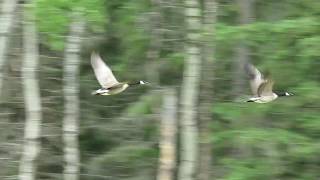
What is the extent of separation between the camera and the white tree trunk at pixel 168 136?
7660mm

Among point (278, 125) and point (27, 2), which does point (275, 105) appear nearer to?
point (278, 125)

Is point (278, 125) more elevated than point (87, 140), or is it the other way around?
point (278, 125)

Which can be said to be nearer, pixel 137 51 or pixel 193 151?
pixel 193 151

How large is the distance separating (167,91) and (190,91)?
35 centimetres

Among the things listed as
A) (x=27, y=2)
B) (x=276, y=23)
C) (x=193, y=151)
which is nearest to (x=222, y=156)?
(x=193, y=151)

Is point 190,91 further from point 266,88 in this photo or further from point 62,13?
point 62,13

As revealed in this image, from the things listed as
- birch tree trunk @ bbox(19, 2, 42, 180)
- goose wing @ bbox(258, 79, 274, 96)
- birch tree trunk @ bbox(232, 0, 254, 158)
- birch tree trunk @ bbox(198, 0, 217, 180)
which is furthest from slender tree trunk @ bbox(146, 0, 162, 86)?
goose wing @ bbox(258, 79, 274, 96)

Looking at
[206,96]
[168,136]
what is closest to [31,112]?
[168,136]

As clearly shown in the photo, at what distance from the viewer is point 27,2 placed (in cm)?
777

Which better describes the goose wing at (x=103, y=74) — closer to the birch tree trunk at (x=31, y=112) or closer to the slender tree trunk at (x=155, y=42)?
the slender tree trunk at (x=155, y=42)

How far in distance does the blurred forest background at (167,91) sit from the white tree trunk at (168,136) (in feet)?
0.04

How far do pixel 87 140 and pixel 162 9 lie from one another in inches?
113

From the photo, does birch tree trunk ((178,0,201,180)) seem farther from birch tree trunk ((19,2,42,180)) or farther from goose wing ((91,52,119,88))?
birch tree trunk ((19,2,42,180))

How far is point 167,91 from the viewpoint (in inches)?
303
